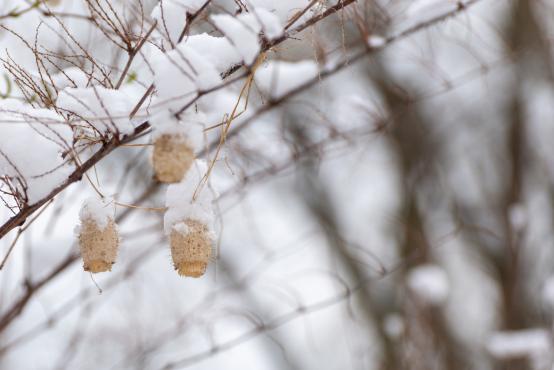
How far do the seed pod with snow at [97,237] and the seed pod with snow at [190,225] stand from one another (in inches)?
3.0

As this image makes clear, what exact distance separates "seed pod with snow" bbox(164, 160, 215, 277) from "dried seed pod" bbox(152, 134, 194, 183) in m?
0.11

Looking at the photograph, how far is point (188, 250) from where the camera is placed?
3.21 feet

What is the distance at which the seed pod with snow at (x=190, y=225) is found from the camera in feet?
3.21

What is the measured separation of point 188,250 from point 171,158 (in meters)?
0.15

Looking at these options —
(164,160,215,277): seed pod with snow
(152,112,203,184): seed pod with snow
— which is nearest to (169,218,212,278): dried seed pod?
(164,160,215,277): seed pod with snow

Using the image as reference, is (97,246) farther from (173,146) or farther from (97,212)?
(173,146)

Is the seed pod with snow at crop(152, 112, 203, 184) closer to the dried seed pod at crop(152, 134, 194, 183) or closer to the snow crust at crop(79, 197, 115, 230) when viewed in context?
the dried seed pod at crop(152, 134, 194, 183)

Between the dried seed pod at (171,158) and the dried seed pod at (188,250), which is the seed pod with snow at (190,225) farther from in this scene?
the dried seed pod at (171,158)

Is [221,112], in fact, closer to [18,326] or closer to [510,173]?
[18,326]

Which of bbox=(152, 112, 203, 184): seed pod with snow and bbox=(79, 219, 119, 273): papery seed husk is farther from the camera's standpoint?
bbox=(79, 219, 119, 273): papery seed husk

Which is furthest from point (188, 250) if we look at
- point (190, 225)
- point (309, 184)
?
point (309, 184)

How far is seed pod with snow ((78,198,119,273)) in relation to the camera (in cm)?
100

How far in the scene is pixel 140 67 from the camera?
1.46 metres

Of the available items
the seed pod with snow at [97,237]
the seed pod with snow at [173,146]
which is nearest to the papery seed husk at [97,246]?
the seed pod with snow at [97,237]
